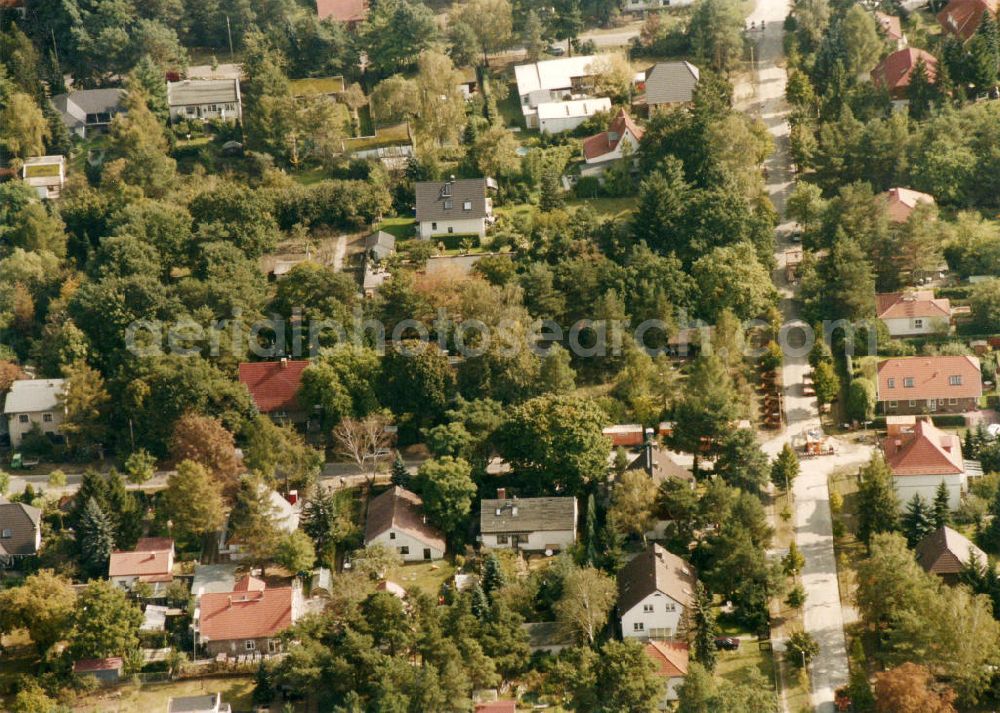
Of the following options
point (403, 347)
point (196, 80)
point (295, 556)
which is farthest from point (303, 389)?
point (196, 80)

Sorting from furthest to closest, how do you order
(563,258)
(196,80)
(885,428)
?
(196,80) → (563,258) → (885,428)

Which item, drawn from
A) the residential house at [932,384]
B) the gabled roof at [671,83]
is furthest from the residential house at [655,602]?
the gabled roof at [671,83]

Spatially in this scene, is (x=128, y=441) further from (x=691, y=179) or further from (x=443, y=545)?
(x=691, y=179)

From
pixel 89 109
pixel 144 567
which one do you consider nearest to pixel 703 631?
pixel 144 567

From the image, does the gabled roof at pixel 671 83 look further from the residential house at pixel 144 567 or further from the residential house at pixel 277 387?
the residential house at pixel 144 567

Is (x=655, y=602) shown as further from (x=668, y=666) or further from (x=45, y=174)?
(x=45, y=174)
